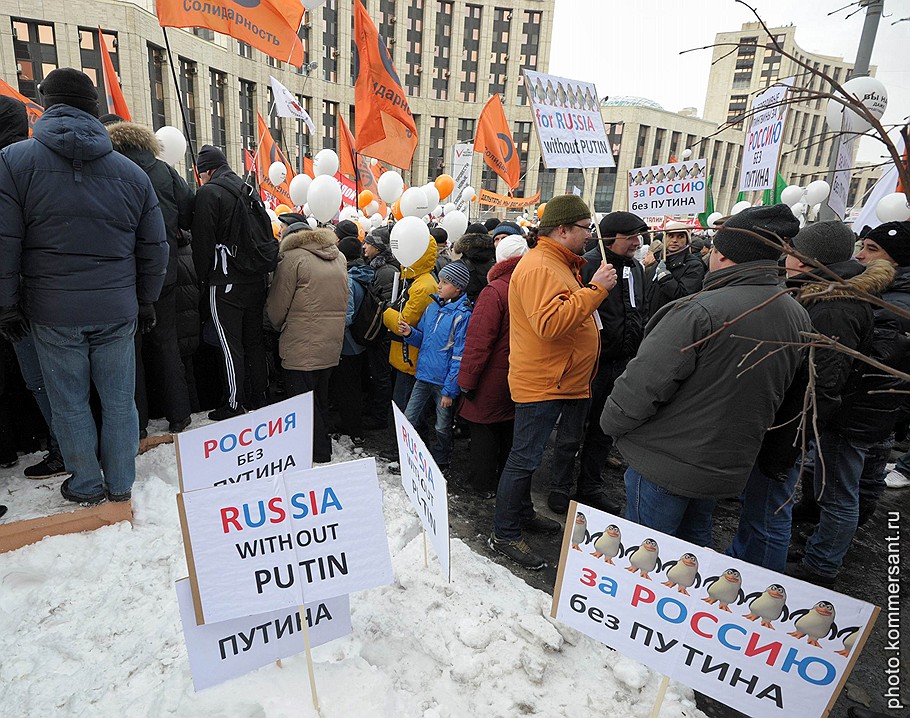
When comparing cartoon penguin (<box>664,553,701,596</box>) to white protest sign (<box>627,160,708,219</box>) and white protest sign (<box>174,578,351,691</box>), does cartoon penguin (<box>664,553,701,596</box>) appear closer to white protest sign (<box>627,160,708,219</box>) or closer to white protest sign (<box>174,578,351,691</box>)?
white protest sign (<box>174,578,351,691</box>)

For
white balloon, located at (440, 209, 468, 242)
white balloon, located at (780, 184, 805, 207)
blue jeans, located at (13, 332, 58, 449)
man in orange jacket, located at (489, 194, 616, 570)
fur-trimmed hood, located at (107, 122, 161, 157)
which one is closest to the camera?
man in orange jacket, located at (489, 194, 616, 570)

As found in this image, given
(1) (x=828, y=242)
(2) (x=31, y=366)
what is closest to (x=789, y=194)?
(1) (x=828, y=242)

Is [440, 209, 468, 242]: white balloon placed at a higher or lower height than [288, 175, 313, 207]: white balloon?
lower

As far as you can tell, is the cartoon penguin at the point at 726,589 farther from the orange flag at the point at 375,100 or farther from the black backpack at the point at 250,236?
the orange flag at the point at 375,100

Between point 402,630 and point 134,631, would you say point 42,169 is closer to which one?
point 134,631

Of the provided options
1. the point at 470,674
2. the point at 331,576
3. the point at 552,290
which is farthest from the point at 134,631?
the point at 552,290

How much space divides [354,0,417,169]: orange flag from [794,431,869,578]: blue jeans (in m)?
5.65

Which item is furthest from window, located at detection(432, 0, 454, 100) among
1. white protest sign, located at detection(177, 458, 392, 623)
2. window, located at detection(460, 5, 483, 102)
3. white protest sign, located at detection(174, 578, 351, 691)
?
white protest sign, located at detection(174, 578, 351, 691)

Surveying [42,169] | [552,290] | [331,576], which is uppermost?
[42,169]

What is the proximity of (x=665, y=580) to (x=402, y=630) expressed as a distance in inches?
49.9

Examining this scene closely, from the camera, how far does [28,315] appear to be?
257 cm

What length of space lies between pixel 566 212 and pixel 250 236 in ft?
7.50

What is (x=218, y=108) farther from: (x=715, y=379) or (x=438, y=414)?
(x=715, y=379)

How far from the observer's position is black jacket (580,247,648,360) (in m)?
3.74
